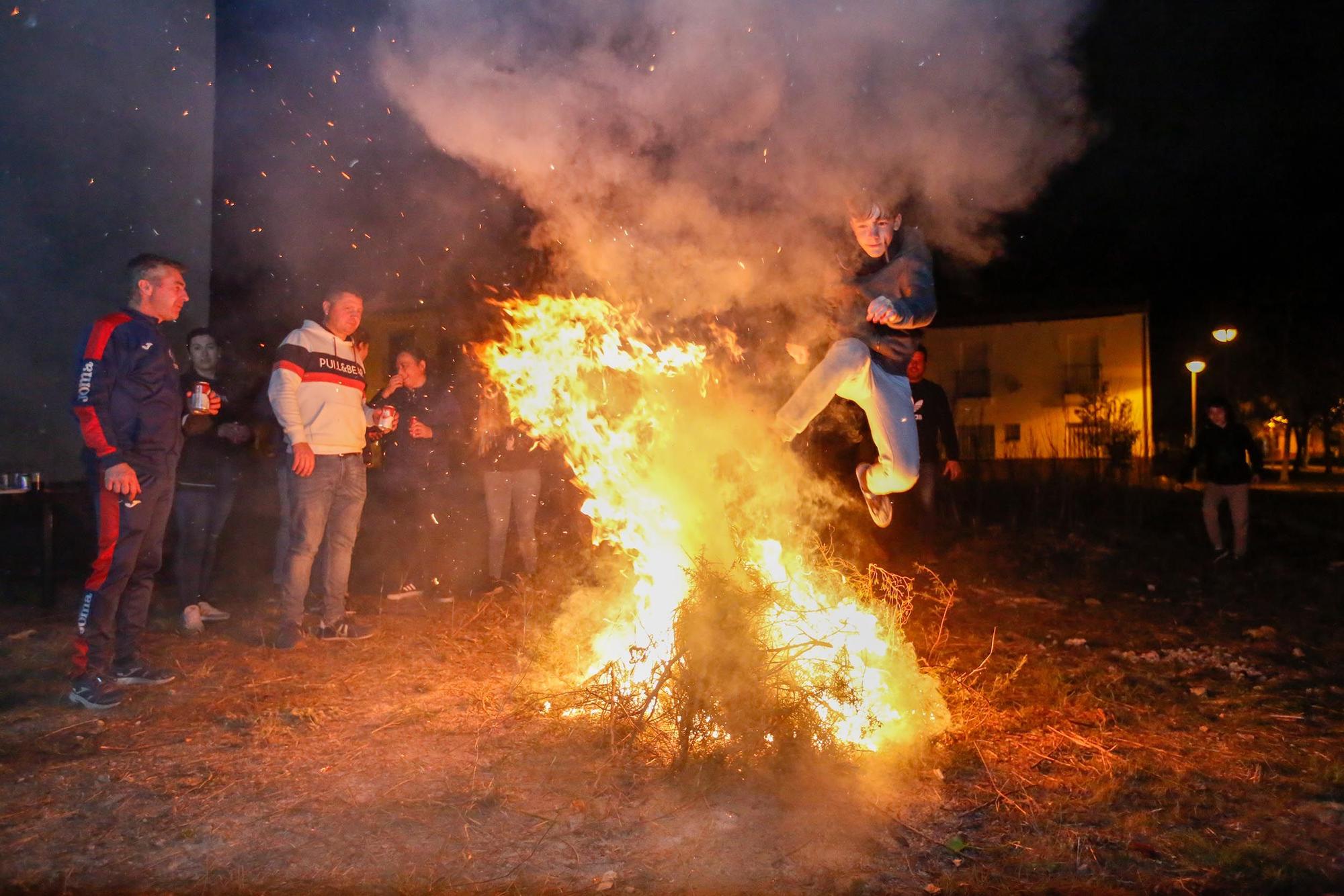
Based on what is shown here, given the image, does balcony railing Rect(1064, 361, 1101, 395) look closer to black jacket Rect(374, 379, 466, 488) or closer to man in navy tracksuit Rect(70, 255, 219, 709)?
black jacket Rect(374, 379, 466, 488)

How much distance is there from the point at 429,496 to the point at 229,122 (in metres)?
5.36

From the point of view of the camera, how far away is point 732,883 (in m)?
2.71

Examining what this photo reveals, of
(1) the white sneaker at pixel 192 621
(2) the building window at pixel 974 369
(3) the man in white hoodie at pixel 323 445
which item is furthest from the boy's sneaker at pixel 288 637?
(2) the building window at pixel 974 369

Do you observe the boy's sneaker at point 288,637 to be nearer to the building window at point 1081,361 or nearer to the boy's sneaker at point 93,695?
the boy's sneaker at point 93,695

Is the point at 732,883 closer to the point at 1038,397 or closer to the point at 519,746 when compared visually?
the point at 519,746

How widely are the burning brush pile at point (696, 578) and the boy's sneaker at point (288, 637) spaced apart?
1.71 metres

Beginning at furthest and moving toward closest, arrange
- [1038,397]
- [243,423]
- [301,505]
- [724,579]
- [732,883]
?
[1038,397] < [243,423] < [301,505] < [724,579] < [732,883]

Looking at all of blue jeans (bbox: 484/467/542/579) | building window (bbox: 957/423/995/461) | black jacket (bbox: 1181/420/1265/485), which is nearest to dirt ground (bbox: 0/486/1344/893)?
blue jeans (bbox: 484/467/542/579)

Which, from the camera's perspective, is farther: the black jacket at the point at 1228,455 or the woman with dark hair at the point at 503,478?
the black jacket at the point at 1228,455

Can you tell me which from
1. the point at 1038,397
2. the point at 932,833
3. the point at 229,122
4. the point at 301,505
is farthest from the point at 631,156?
the point at 1038,397

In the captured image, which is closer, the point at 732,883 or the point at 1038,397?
the point at 732,883

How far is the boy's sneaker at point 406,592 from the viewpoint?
6785mm

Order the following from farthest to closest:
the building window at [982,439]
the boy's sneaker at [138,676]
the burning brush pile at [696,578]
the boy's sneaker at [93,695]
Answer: the building window at [982,439], the boy's sneaker at [138,676], the boy's sneaker at [93,695], the burning brush pile at [696,578]

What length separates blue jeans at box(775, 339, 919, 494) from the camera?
4305 millimetres
